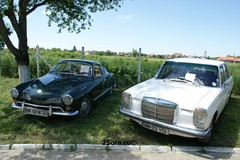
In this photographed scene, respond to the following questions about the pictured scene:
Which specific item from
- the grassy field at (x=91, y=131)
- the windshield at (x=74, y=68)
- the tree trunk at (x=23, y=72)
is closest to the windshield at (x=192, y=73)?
the grassy field at (x=91, y=131)

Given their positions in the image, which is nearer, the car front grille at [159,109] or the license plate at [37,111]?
the car front grille at [159,109]

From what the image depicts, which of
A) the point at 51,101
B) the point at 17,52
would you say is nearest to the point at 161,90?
the point at 51,101

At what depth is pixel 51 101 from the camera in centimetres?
486

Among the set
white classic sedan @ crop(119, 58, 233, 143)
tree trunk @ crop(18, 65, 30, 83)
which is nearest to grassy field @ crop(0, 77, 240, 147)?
white classic sedan @ crop(119, 58, 233, 143)

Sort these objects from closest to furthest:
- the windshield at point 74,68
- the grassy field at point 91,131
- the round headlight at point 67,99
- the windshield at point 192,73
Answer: the grassy field at point 91,131 < the round headlight at point 67,99 < the windshield at point 192,73 < the windshield at point 74,68

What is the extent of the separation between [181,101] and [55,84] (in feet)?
10.9

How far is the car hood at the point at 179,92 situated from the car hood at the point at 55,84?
1.71m

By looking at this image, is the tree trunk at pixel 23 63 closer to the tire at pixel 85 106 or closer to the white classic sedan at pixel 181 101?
the tire at pixel 85 106

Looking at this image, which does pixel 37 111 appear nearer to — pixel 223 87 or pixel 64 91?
pixel 64 91

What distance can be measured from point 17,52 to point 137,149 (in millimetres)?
5325

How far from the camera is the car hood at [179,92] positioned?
3990 millimetres

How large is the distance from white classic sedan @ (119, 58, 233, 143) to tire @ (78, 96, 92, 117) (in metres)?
1.19

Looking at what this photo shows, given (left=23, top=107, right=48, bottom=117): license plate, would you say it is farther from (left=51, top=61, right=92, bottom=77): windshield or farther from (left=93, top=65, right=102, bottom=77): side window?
(left=93, top=65, right=102, bottom=77): side window

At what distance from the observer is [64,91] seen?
502 centimetres
